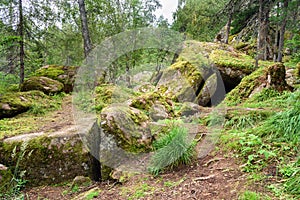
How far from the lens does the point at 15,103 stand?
636 centimetres

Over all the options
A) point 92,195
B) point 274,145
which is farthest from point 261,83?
point 92,195

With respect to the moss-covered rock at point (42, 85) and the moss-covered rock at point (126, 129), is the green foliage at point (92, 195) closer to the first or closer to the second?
the moss-covered rock at point (126, 129)

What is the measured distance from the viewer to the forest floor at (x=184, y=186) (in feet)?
8.29

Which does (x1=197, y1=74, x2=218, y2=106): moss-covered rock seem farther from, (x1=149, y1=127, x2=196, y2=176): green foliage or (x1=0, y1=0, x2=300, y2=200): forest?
(x1=149, y1=127, x2=196, y2=176): green foliage

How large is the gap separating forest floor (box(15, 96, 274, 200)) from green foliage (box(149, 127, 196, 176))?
0.11 metres

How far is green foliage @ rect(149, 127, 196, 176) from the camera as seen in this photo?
3.46 m

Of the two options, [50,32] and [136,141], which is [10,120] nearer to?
[136,141]

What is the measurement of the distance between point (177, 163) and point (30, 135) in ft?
9.71

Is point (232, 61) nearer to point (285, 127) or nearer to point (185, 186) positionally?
point (285, 127)

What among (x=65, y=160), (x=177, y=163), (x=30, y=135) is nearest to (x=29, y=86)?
(x=30, y=135)

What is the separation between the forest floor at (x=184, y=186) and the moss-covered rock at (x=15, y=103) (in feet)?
10.4

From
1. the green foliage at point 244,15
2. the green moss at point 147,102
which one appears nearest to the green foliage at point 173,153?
the green moss at point 147,102

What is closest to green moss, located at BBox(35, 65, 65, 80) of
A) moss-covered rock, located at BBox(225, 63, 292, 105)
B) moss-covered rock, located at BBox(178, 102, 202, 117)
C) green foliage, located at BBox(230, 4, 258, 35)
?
moss-covered rock, located at BBox(178, 102, 202, 117)

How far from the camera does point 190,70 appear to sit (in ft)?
30.3
